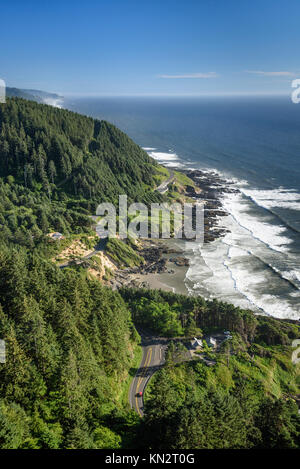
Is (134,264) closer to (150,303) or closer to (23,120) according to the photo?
(150,303)

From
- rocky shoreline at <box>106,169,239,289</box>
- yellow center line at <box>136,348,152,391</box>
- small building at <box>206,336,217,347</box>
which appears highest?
rocky shoreline at <box>106,169,239,289</box>

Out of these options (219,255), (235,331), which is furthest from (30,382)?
(219,255)

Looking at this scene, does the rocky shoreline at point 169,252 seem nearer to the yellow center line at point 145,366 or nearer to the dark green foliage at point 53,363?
the yellow center line at point 145,366

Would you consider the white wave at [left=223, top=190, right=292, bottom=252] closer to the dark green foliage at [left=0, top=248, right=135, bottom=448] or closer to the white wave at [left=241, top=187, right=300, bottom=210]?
the white wave at [left=241, top=187, right=300, bottom=210]

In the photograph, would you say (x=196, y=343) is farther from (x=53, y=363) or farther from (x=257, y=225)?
(x=257, y=225)

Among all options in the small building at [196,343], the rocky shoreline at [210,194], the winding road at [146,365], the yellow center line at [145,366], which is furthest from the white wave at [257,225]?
the yellow center line at [145,366]

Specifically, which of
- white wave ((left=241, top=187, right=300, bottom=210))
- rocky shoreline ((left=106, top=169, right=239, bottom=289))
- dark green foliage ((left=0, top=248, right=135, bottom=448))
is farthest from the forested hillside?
white wave ((left=241, top=187, right=300, bottom=210))

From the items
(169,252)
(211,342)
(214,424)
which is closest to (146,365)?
(211,342)

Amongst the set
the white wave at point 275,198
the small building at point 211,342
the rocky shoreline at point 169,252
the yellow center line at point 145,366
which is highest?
the white wave at point 275,198
